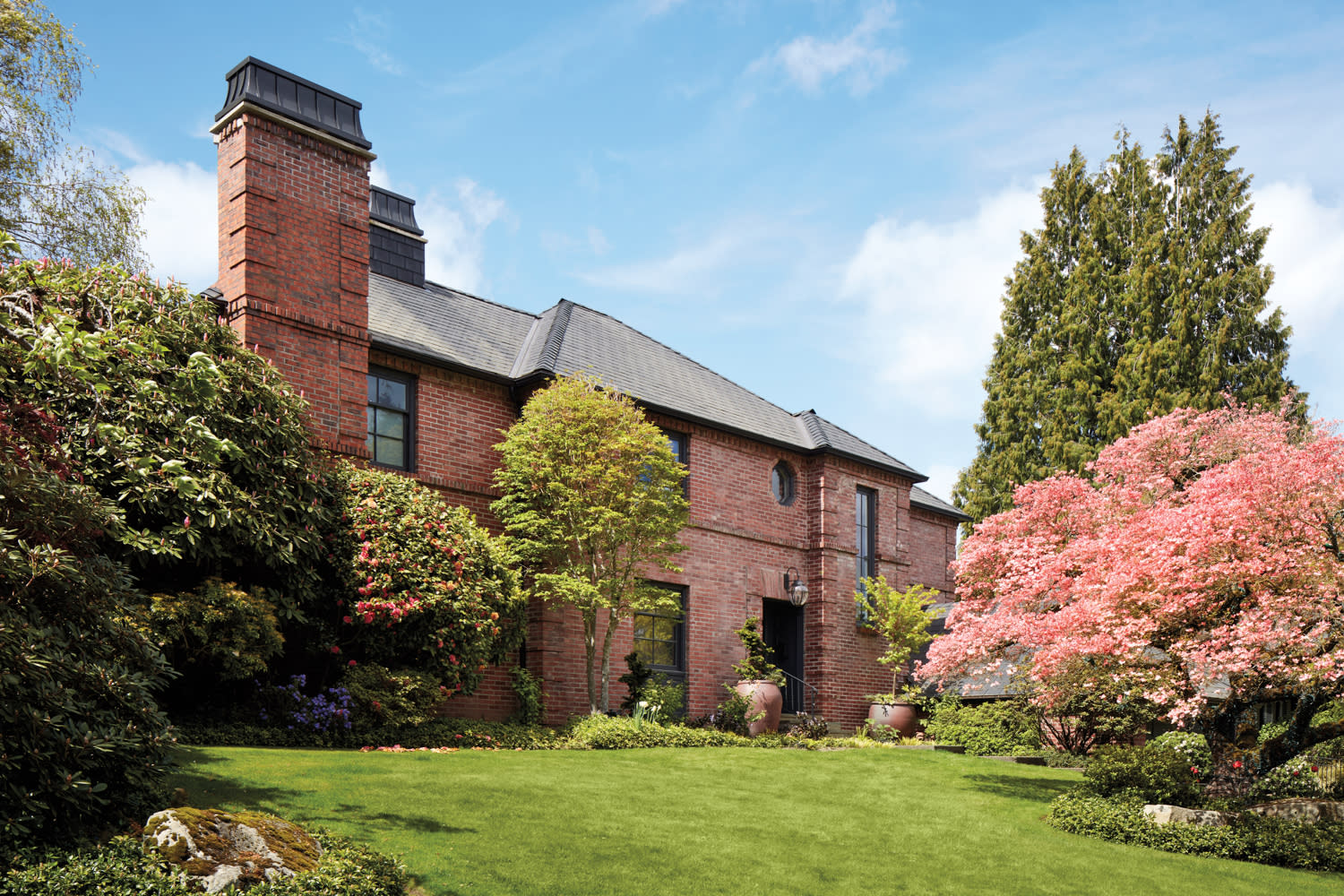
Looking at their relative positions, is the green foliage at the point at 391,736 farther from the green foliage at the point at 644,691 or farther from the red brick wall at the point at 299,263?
the red brick wall at the point at 299,263

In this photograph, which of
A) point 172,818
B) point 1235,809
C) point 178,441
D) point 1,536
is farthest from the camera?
→ point 1235,809

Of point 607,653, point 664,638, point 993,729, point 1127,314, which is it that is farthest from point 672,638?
point 1127,314

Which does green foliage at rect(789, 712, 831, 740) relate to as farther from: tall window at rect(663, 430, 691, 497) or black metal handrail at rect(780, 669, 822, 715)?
tall window at rect(663, 430, 691, 497)

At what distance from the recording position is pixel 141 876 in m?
5.55

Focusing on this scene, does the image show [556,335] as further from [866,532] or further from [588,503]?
[866,532]

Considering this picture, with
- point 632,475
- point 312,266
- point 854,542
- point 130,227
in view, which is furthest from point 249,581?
point 854,542

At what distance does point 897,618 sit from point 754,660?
3965 mm

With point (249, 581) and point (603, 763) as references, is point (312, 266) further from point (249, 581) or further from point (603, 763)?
point (603, 763)

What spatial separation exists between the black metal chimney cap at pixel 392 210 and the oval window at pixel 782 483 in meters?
8.56

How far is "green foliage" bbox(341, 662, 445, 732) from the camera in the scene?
39.6 feet

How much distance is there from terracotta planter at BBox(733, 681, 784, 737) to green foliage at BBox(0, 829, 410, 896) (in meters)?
11.1

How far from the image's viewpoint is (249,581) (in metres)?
12.0

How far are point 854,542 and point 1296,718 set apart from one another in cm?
1044

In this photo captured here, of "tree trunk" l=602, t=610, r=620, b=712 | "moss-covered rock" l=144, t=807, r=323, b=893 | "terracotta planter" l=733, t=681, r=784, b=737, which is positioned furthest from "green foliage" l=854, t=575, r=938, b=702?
"moss-covered rock" l=144, t=807, r=323, b=893
